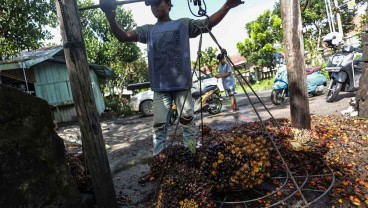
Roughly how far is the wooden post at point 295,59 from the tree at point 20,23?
874 centimetres

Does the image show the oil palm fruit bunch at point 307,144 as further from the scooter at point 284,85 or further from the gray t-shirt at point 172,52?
the scooter at point 284,85

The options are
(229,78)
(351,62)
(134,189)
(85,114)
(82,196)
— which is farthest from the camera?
(229,78)

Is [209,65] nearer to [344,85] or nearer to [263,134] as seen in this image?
[344,85]

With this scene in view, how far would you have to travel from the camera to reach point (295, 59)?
397 centimetres

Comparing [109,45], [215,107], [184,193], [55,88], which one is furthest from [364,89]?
[109,45]

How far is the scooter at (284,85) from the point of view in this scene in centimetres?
844

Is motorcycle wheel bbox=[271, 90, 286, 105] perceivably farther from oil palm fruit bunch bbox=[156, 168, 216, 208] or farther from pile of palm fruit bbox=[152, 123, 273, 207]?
oil palm fruit bunch bbox=[156, 168, 216, 208]

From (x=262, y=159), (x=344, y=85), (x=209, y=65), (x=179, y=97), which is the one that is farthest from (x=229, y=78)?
(x=209, y=65)

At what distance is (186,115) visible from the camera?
3.24 metres

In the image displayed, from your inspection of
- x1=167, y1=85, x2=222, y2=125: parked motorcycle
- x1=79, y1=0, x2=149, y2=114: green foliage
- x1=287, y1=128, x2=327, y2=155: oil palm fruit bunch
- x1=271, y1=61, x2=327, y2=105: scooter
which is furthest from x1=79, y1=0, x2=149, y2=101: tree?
x1=287, y1=128, x2=327, y2=155: oil palm fruit bunch

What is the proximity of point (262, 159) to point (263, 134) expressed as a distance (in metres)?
0.44

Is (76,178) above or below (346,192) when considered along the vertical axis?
above

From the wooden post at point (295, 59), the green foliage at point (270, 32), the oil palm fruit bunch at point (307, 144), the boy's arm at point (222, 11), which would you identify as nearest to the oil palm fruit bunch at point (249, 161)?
the oil palm fruit bunch at point (307, 144)

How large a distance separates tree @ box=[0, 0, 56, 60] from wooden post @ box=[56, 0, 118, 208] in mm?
8223
